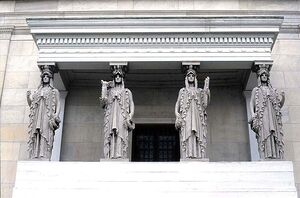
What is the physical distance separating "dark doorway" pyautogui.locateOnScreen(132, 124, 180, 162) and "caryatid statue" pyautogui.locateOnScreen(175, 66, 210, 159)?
2.49m

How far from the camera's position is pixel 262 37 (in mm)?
14086

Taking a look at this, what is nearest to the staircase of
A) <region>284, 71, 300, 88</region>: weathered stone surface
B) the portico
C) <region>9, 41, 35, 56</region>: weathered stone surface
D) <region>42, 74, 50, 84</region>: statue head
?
<region>42, 74, 50, 84</region>: statue head

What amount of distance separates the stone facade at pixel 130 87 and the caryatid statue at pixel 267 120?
1946mm

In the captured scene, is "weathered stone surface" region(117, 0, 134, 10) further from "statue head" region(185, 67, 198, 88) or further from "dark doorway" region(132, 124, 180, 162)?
"statue head" region(185, 67, 198, 88)

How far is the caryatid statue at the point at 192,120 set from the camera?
42.1ft

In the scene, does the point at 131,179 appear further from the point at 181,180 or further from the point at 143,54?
the point at 143,54

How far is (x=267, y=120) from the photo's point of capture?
515 inches

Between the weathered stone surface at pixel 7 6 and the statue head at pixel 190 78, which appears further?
the weathered stone surface at pixel 7 6

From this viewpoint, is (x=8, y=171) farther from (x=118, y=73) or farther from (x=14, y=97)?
(x=118, y=73)

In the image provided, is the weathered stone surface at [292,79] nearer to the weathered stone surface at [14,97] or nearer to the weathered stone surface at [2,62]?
the weathered stone surface at [14,97]

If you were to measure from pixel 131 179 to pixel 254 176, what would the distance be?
292cm

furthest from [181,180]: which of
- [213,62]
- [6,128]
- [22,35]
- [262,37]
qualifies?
[22,35]

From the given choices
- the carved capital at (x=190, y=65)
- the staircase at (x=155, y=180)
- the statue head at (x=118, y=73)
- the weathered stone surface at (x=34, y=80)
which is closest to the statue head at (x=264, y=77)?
the carved capital at (x=190, y=65)

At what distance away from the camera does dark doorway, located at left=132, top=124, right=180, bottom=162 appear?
1548cm
